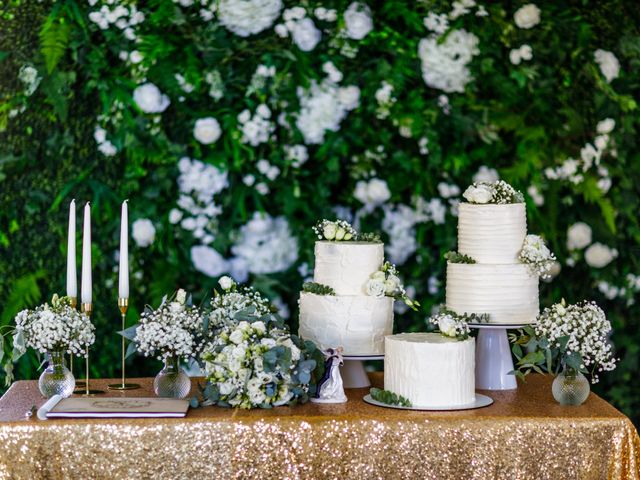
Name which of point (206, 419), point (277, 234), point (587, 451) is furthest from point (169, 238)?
point (587, 451)

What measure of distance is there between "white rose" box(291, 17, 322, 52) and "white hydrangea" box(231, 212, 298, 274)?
2.93 feet

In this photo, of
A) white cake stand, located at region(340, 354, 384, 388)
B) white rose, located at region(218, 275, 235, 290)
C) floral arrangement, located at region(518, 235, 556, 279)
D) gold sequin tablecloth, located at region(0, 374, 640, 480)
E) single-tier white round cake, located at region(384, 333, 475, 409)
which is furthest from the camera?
floral arrangement, located at region(518, 235, 556, 279)

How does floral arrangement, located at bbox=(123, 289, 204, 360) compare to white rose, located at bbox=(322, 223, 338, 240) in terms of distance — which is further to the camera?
white rose, located at bbox=(322, 223, 338, 240)

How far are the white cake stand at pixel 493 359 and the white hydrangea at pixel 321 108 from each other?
188 cm

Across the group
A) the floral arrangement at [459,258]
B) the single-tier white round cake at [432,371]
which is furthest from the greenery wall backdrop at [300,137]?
the single-tier white round cake at [432,371]

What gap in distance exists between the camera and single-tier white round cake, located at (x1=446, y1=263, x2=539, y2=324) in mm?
3516

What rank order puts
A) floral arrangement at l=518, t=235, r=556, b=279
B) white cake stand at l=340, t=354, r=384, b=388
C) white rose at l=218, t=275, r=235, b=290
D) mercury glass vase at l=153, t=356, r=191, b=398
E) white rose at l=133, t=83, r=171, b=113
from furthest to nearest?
white rose at l=133, t=83, r=171, b=113
floral arrangement at l=518, t=235, r=556, b=279
white cake stand at l=340, t=354, r=384, b=388
white rose at l=218, t=275, r=235, b=290
mercury glass vase at l=153, t=356, r=191, b=398

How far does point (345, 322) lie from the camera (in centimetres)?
337

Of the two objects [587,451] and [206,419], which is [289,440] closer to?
[206,419]

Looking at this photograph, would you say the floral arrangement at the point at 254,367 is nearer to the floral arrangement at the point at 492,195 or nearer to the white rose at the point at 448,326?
the white rose at the point at 448,326

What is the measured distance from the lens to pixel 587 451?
2.96m

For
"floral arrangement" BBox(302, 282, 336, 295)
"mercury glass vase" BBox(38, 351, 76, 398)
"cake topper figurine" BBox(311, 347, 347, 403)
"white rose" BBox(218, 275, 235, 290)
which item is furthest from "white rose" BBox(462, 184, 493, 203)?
"mercury glass vase" BBox(38, 351, 76, 398)

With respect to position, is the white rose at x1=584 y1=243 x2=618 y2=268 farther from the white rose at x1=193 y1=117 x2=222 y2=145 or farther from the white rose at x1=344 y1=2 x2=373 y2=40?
the white rose at x1=193 y1=117 x2=222 y2=145

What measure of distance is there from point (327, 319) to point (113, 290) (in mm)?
2005
